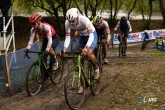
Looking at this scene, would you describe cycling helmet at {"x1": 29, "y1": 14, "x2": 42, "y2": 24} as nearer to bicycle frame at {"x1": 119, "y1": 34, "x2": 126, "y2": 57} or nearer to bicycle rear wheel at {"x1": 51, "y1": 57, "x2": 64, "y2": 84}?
bicycle rear wheel at {"x1": 51, "y1": 57, "x2": 64, "y2": 84}

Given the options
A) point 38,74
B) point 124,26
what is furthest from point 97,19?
point 124,26

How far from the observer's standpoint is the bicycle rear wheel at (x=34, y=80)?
Answer: 31.7ft

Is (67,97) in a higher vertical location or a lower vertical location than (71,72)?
lower

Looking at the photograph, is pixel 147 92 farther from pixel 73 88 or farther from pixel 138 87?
pixel 73 88

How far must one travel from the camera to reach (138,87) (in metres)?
9.70

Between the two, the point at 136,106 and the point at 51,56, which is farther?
the point at 51,56

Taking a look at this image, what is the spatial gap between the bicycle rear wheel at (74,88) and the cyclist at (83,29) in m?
0.49

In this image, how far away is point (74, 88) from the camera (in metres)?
8.18

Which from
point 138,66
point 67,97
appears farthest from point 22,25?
point 67,97

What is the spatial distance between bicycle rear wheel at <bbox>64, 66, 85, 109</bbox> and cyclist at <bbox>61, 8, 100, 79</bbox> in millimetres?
492

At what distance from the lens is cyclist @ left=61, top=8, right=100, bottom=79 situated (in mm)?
8078

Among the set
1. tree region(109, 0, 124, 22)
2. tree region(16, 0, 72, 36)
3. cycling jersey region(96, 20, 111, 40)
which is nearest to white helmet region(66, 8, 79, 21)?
cycling jersey region(96, 20, 111, 40)

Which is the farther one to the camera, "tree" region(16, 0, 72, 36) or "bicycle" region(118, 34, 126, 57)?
"tree" region(16, 0, 72, 36)

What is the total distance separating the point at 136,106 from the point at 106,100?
879mm
